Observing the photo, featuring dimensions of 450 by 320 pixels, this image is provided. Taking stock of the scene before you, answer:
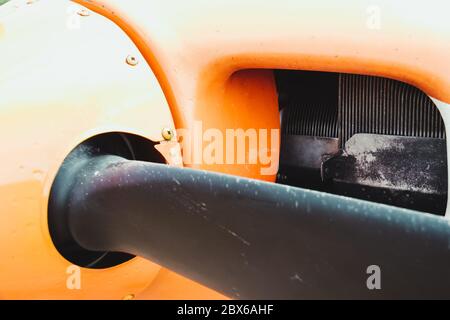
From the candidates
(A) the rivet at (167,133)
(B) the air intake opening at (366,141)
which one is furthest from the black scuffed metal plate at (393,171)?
(A) the rivet at (167,133)

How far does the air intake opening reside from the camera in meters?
0.76

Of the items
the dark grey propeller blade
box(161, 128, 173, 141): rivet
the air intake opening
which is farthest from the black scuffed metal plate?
the dark grey propeller blade

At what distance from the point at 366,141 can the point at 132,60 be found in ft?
1.29

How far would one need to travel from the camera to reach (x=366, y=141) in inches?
32.7

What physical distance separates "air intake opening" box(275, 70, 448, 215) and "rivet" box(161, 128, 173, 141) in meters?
0.27

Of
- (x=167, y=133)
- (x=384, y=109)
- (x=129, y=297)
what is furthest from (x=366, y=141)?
(x=129, y=297)

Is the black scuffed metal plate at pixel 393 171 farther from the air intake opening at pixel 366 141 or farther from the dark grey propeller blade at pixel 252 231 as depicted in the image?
the dark grey propeller blade at pixel 252 231

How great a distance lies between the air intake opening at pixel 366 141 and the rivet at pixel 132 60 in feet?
1.15

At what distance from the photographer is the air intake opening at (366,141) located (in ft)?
2.50

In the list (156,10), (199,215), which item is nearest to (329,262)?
(199,215)

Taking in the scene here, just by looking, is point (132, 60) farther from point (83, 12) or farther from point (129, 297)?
point (129, 297)

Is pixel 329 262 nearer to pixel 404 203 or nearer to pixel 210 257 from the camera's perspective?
pixel 210 257
